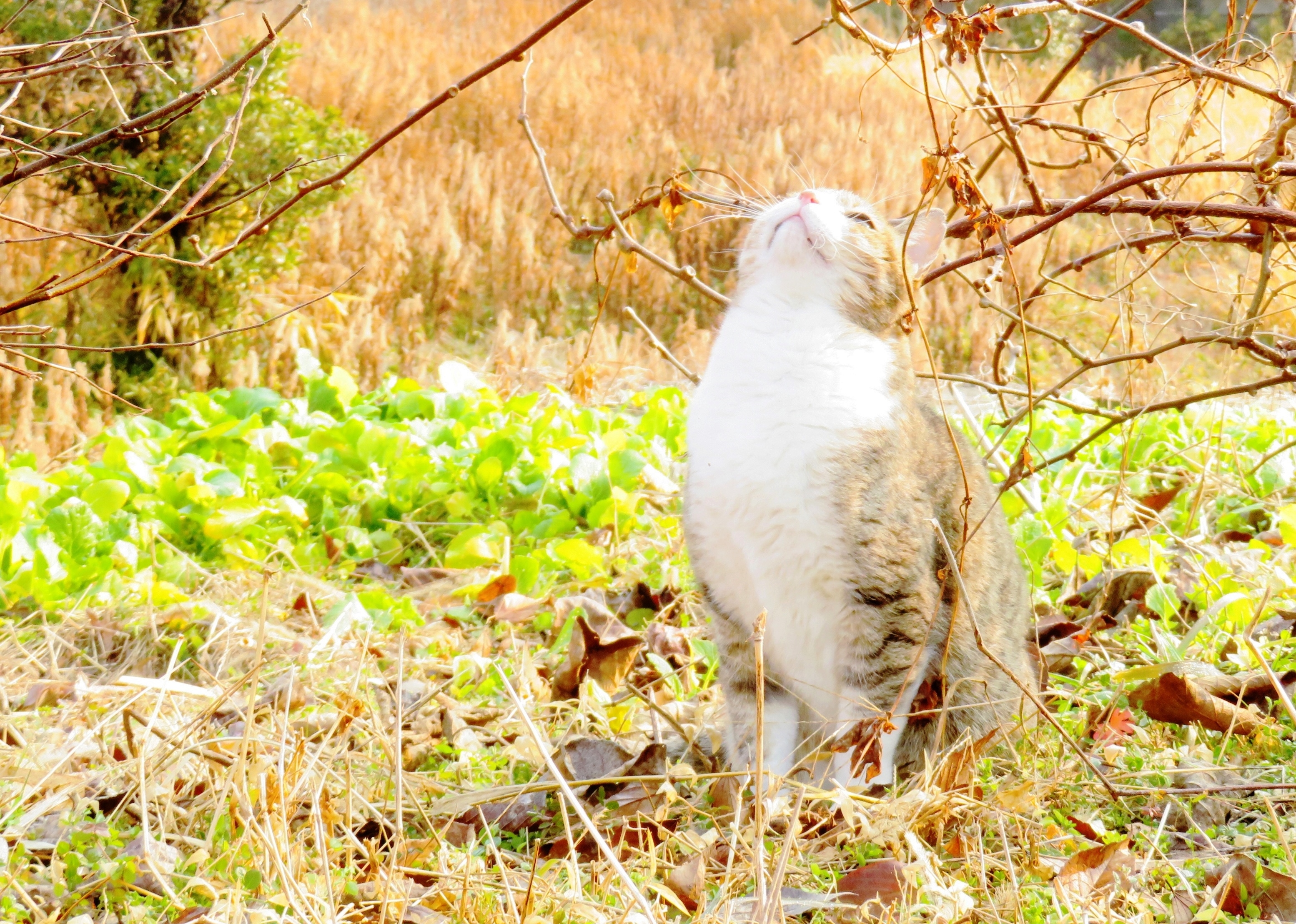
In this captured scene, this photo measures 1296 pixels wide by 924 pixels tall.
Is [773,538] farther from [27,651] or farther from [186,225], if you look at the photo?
[186,225]

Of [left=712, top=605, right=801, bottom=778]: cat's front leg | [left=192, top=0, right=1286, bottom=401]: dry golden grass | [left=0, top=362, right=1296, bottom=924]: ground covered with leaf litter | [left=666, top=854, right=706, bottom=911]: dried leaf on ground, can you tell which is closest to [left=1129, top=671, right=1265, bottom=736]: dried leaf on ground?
[left=0, top=362, right=1296, bottom=924]: ground covered with leaf litter

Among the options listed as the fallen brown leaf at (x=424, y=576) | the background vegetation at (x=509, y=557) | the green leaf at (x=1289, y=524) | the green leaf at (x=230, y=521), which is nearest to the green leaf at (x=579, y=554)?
the background vegetation at (x=509, y=557)

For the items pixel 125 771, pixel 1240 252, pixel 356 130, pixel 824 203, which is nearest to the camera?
pixel 125 771

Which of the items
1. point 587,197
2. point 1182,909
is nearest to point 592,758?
point 1182,909

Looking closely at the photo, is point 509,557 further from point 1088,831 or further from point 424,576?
point 1088,831

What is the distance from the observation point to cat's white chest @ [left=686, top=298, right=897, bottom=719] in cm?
192

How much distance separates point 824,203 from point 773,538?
0.67 meters

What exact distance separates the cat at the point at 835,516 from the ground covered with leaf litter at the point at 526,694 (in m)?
0.17

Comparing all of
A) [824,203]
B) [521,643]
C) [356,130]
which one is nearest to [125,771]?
[521,643]

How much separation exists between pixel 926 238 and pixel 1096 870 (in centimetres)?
117

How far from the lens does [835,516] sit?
1.90 meters

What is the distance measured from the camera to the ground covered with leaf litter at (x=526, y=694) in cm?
152

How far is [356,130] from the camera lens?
17.8 ft

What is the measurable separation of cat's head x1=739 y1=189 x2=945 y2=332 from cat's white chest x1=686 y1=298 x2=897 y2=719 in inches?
1.7
